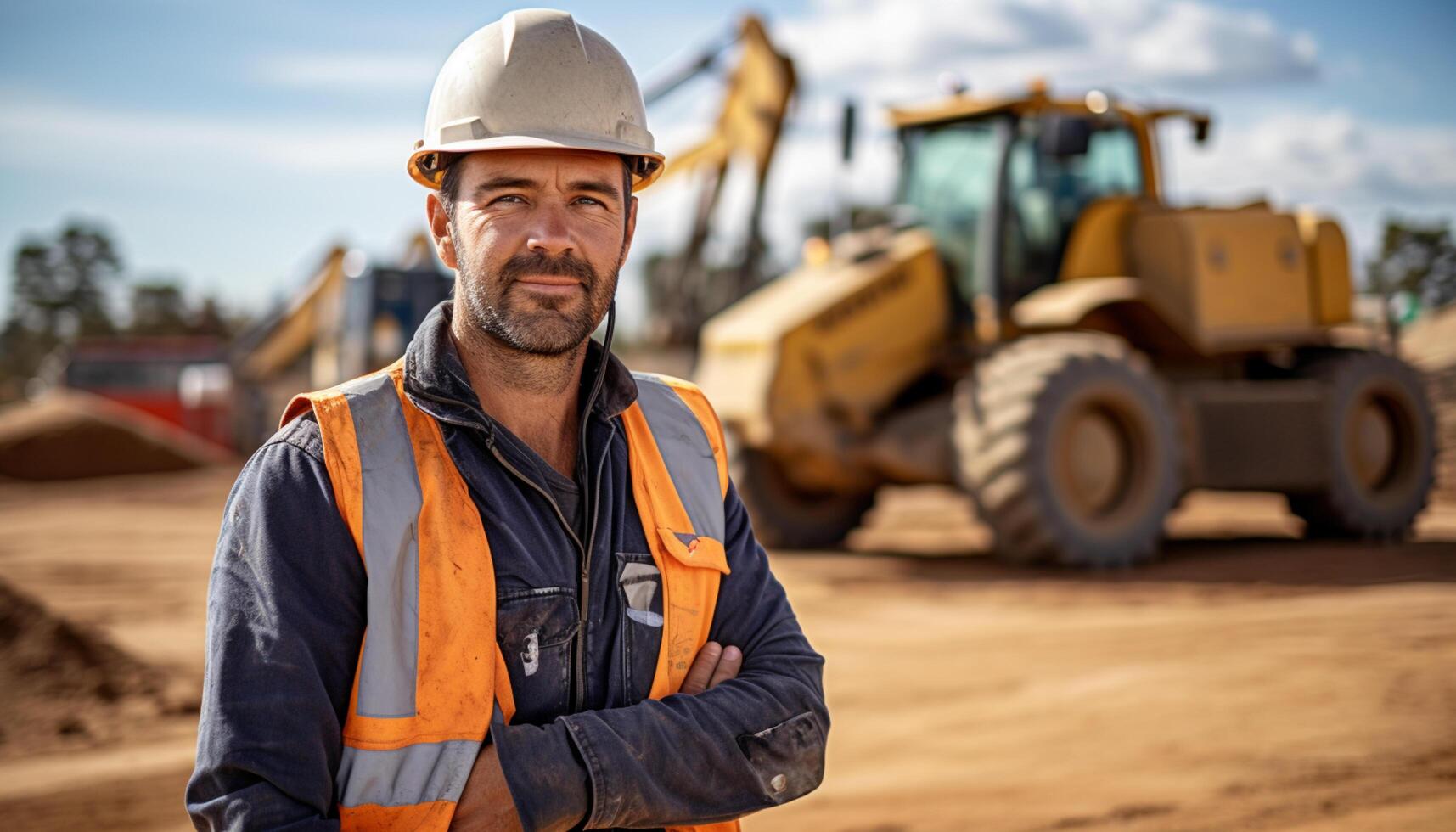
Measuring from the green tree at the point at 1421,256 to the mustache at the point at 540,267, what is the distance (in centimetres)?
1353

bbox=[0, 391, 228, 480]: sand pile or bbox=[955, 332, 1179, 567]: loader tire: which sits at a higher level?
bbox=[955, 332, 1179, 567]: loader tire

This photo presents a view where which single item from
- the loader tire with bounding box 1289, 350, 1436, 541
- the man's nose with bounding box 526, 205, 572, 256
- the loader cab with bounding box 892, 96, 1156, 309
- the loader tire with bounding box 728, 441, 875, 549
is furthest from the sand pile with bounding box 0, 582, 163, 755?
the loader tire with bounding box 1289, 350, 1436, 541

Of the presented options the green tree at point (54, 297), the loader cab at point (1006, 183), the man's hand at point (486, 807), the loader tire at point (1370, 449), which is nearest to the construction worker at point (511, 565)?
the man's hand at point (486, 807)

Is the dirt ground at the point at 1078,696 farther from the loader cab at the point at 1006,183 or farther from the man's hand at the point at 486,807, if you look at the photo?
the man's hand at the point at 486,807

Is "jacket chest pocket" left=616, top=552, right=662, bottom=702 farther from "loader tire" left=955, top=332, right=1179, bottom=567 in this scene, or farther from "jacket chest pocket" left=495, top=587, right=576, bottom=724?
"loader tire" left=955, top=332, right=1179, bottom=567

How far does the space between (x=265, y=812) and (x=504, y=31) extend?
1.30 meters

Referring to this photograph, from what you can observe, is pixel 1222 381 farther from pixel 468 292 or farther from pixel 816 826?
pixel 468 292

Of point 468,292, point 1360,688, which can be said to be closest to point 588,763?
point 468,292

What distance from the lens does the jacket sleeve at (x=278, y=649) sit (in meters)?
1.83

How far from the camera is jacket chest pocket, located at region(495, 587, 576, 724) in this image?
6.91 feet

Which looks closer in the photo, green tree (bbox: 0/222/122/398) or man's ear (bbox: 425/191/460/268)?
man's ear (bbox: 425/191/460/268)

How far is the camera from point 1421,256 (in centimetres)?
1453

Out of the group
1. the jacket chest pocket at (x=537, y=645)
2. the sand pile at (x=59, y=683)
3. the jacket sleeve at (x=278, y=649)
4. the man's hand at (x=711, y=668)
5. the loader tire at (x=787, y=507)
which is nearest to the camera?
the jacket sleeve at (x=278, y=649)

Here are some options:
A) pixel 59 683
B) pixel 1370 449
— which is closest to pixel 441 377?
pixel 59 683
